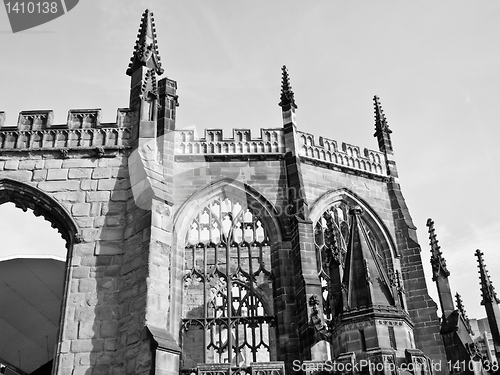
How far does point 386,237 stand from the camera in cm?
1756

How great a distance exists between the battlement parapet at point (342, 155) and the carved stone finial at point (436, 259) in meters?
2.89

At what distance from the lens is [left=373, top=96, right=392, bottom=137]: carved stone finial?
20.1 metres

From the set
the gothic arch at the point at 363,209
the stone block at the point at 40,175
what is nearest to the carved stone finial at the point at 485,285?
the gothic arch at the point at 363,209

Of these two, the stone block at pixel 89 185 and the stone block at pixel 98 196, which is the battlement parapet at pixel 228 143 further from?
the stone block at pixel 98 196

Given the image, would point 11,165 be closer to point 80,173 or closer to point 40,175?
point 40,175

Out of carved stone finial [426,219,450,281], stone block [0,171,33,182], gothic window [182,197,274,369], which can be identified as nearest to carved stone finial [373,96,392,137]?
carved stone finial [426,219,450,281]

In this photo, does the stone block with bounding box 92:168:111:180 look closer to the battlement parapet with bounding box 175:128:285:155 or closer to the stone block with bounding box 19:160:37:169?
the stone block with bounding box 19:160:37:169

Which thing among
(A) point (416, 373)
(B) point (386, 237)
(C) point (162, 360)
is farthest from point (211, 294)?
(A) point (416, 373)

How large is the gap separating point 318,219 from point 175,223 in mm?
3937

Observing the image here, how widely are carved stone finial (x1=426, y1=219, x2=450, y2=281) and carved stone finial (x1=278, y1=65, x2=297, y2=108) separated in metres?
5.42

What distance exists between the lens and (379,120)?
20.3 meters

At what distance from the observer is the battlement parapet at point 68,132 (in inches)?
500

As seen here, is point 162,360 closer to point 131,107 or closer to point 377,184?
point 131,107

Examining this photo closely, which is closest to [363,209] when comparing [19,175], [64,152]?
[64,152]
